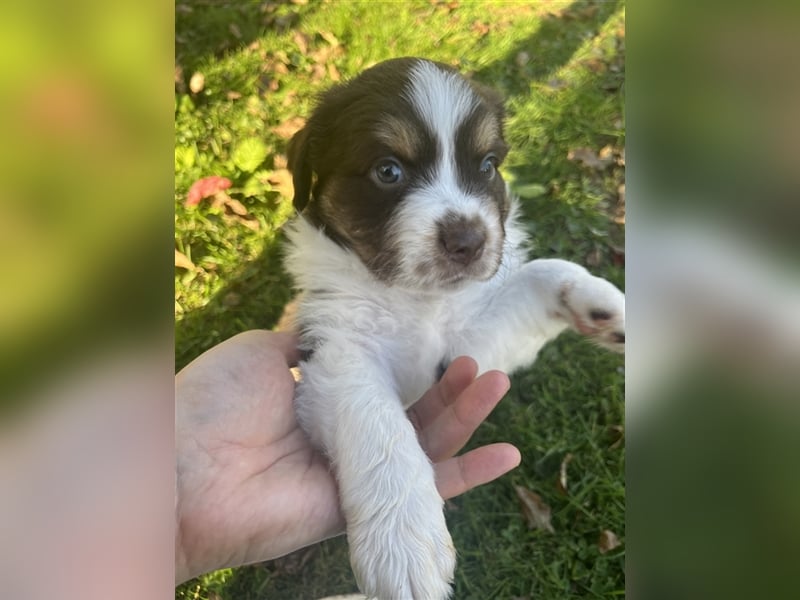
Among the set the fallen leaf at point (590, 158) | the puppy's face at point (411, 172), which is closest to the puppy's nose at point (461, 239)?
the puppy's face at point (411, 172)

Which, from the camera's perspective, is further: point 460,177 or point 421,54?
point 421,54

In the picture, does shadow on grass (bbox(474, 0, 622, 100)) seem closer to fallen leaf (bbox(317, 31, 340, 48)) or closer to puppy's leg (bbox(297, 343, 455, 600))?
fallen leaf (bbox(317, 31, 340, 48))

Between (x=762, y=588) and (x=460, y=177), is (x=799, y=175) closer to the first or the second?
(x=460, y=177)

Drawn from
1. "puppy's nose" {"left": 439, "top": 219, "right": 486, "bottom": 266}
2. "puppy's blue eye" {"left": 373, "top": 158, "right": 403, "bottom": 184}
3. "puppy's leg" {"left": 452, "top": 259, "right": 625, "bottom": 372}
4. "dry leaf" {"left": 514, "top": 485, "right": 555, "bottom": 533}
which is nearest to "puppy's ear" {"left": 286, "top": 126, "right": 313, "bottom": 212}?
"puppy's blue eye" {"left": 373, "top": 158, "right": 403, "bottom": 184}

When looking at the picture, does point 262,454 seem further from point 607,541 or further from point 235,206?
point 607,541

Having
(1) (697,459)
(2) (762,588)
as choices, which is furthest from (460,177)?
(2) (762,588)

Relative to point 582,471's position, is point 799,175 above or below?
above
